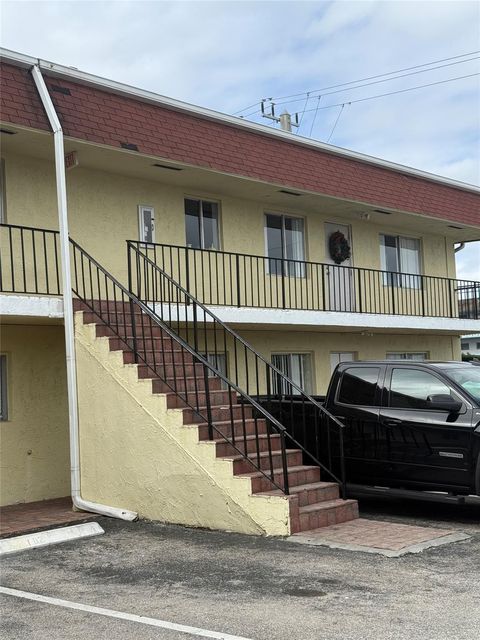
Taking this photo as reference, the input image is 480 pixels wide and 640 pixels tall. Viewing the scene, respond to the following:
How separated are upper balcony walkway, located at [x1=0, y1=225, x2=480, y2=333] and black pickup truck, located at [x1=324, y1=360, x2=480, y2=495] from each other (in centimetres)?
337

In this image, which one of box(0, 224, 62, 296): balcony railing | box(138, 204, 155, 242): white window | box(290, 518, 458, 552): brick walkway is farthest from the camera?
box(138, 204, 155, 242): white window

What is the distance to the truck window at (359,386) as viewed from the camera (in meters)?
9.52

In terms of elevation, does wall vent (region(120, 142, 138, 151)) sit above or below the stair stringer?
→ above

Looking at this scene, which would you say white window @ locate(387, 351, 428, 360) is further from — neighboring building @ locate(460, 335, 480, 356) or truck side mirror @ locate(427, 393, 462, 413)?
neighboring building @ locate(460, 335, 480, 356)

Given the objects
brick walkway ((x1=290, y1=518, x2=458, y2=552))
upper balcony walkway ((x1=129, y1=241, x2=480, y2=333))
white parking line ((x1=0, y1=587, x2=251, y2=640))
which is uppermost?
upper balcony walkway ((x1=129, y1=241, x2=480, y2=333))

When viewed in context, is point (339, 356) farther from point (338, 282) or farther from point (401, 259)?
point (401, 259)

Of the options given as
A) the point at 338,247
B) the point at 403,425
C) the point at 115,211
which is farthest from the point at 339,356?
the point at 403,425

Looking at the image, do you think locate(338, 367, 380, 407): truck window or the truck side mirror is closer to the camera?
the truck side mirror

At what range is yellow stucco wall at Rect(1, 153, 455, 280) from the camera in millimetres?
11367

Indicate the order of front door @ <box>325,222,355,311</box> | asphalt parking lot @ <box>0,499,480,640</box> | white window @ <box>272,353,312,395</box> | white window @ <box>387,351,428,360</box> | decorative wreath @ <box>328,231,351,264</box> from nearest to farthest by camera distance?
1. asphalt parking lot @ <box>0,499,480,640</box>
2. white window @ <box>272,353,312,395</box>
3. front door @ <box>325,222,355,311</box>
4. decorative wreath @ <box>328,231,351,264</box>
5. white window @ <box>387,351,428,360</box>

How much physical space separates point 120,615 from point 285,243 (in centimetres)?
1091

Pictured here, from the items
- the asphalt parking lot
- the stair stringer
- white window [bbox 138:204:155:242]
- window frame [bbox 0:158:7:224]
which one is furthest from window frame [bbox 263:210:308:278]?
the asphalt parking lot

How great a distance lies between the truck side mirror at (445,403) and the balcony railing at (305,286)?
14.5 feet

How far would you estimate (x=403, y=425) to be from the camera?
29.4 feet
